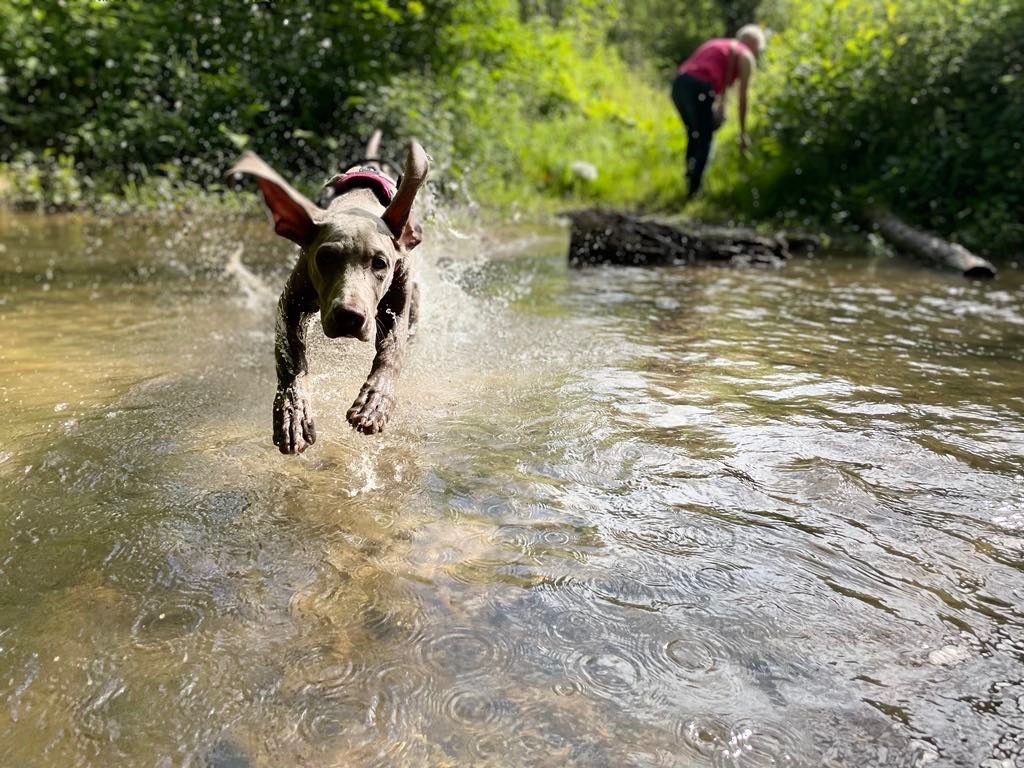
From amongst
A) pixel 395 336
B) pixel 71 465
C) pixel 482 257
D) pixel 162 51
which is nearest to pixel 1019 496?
pixel 395 336

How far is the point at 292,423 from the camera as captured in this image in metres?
3.30

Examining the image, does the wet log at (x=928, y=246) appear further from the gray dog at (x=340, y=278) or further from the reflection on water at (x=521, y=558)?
the gray dog at (x=340, y=278)

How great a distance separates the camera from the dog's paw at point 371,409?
327 centimetres

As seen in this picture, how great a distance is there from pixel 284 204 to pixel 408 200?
50 cm

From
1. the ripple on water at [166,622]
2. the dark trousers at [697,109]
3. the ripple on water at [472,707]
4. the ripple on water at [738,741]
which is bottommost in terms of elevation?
the ripple on water at [166,622]

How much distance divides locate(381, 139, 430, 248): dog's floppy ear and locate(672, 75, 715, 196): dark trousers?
27.0 ft

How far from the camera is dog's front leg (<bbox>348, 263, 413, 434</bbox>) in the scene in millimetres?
3322

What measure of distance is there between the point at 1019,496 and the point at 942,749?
1598 mm

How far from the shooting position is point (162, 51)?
1302 centimetres

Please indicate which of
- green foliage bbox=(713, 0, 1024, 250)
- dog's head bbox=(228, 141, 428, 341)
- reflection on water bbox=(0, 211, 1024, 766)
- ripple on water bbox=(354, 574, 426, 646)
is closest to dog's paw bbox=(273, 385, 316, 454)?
reflection on water bbox=(0, 211, 1024, 766)

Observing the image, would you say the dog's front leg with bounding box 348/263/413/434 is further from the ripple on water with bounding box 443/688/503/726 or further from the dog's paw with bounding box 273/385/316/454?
the ripple on water with bounding box 443/688/503/726

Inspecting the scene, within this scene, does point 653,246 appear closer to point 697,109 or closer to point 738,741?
point 697,109

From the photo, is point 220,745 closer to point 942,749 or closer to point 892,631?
point 942,749

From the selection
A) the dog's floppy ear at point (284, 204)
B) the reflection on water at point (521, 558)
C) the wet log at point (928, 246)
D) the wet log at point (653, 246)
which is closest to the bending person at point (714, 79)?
the wet log at point (928, 246)
